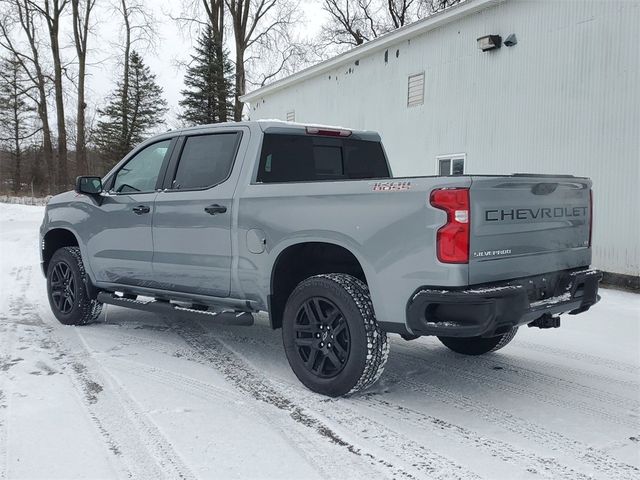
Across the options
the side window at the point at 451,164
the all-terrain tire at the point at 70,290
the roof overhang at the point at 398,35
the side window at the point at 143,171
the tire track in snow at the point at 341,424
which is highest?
the roof overhang at the point at 398,35

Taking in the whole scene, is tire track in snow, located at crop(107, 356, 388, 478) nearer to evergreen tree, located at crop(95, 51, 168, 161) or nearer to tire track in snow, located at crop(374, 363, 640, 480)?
tire track in snow, located at crop(374, 363, 640, 480)

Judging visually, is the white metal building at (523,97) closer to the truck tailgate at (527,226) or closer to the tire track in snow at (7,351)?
the truck tailgate at (527,226)

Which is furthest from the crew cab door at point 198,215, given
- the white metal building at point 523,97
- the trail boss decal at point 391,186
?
the white metal building at point 523,97

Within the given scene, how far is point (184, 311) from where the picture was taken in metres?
4.76

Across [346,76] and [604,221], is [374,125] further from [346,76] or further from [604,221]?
[604,221]

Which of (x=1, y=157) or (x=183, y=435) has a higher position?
(x=1, y=157)

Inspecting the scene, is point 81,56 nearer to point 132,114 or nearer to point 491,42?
point 132,114

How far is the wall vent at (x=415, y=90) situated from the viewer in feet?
41.0

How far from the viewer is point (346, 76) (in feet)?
49.4

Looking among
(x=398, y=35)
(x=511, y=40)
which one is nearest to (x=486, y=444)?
(x=511, y=40)

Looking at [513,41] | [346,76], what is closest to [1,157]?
[346,76]

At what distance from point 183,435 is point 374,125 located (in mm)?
11819

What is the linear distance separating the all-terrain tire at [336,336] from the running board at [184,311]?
47 centimetres

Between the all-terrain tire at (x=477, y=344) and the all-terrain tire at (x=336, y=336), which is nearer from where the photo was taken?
the all-terrain tire at (x=336, y=336)
